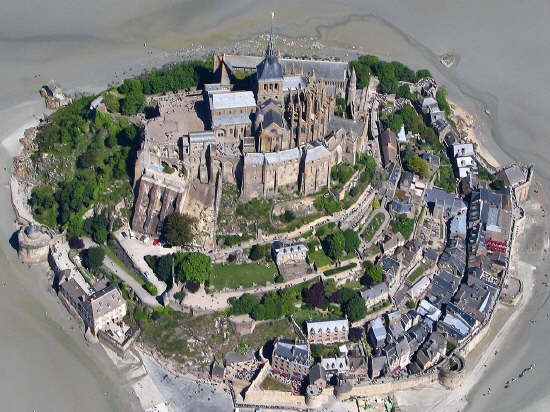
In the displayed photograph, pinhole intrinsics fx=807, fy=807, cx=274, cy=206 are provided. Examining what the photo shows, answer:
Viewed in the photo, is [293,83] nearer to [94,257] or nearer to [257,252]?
[257,252]

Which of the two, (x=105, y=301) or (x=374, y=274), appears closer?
(x=105, y=301)

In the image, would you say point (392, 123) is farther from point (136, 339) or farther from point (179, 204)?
point (136, 339)

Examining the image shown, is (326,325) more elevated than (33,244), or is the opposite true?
(33,244)

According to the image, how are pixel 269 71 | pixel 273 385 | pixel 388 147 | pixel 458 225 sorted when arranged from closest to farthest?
pixel 273 385 < pixel 269 71 < pixel 458 225 < pixel 388 147

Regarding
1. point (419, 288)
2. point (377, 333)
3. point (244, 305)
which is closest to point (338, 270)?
point (377, 333)

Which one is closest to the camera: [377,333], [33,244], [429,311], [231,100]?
[377,333]
